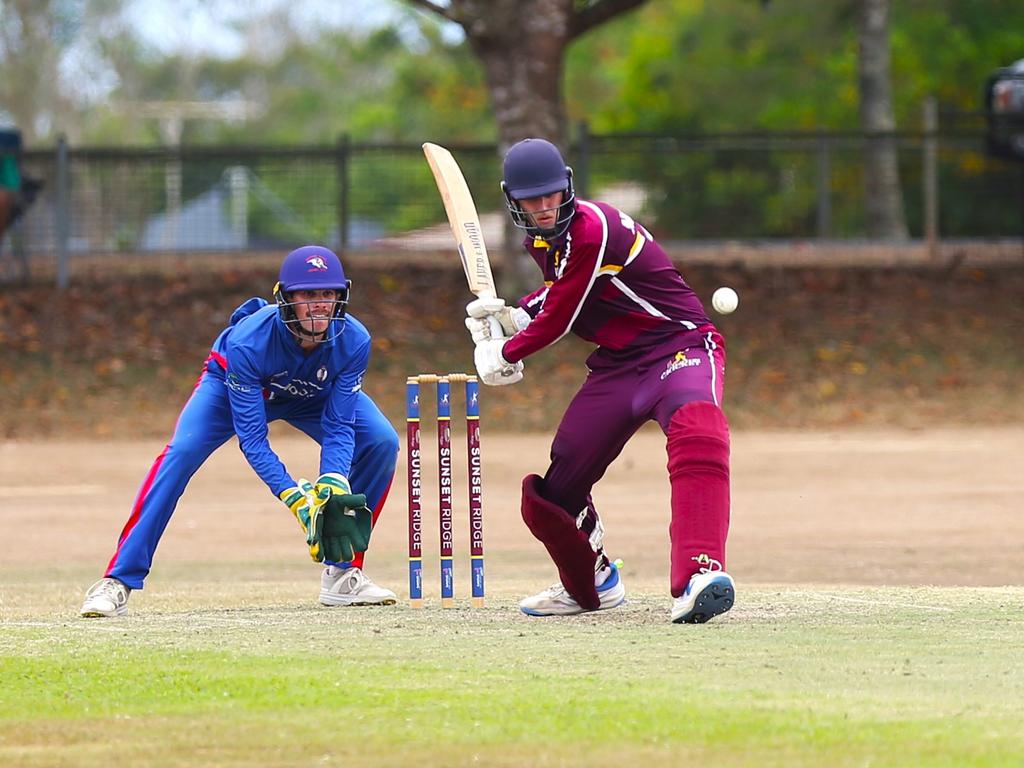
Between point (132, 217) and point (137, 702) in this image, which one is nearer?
point (137, 702)

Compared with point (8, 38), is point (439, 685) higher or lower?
lower

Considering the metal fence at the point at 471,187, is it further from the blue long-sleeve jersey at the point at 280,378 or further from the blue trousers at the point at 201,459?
the blue long-sleeve jersey at the point at 280,378

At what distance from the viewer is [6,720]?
5.66 meters

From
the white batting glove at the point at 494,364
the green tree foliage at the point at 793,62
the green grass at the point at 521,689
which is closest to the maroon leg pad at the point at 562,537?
the green grass at the point at 521,689

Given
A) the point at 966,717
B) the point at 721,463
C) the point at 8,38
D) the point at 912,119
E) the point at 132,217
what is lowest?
the point at 966,717

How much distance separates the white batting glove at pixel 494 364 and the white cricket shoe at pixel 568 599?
0.96 meters

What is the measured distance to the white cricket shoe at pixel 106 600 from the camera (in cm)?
804

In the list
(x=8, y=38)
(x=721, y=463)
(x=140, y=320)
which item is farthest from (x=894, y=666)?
(x=8, y=38)

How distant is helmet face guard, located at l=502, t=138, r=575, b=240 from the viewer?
295 inches

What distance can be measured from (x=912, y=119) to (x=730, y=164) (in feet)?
32.5

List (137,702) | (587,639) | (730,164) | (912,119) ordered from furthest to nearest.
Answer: (912,119) → (730,164) → (587,639) → (137,702)

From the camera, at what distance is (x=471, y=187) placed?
22.8 m

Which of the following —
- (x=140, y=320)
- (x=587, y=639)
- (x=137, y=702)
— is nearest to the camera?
(x=137, y=702)

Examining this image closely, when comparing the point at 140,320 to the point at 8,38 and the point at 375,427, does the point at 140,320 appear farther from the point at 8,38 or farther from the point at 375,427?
the point at 8,38
